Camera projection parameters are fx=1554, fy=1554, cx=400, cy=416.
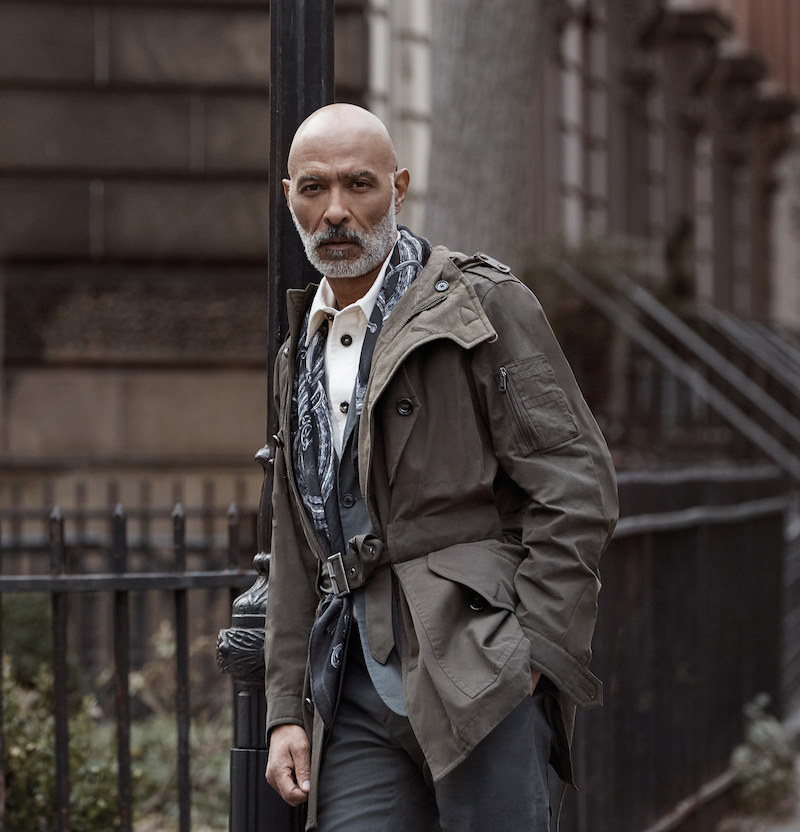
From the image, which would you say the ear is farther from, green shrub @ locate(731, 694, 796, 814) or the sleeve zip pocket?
green shrub @ locate(731, 694, 796, 814)

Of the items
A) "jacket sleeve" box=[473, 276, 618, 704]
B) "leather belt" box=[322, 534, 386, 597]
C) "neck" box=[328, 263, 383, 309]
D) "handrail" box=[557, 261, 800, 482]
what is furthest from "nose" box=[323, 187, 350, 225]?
"handrail" box=[557, 261, 800, 482]

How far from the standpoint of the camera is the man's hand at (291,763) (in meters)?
2.82

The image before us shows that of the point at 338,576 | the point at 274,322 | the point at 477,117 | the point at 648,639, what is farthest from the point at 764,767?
the point at 338,576

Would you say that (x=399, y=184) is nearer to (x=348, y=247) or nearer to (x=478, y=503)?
(x=348, y=247)

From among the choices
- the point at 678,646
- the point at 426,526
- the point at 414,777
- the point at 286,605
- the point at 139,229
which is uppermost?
the point at 139,229

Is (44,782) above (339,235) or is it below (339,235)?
below

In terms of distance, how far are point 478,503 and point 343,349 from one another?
0.38 m

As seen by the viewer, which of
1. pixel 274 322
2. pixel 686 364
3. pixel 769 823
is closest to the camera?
pixel 274 322

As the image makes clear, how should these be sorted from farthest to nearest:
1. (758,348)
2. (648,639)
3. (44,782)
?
(758,348) < (648,639) < (44,782)

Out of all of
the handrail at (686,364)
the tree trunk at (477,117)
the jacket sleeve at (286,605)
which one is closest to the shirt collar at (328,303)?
the jacket sleeve at (286,605)

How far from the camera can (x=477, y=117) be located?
24.2ft

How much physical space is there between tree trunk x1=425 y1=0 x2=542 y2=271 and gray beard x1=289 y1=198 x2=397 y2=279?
15.2 feet

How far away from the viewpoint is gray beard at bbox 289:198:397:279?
109 inches

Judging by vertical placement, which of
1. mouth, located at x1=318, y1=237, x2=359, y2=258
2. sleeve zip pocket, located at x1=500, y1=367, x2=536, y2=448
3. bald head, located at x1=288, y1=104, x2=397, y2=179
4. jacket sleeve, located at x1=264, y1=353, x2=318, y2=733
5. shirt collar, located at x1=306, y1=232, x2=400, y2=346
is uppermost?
bald head, located at x1=288, y1=104, x2=397, y2=179
